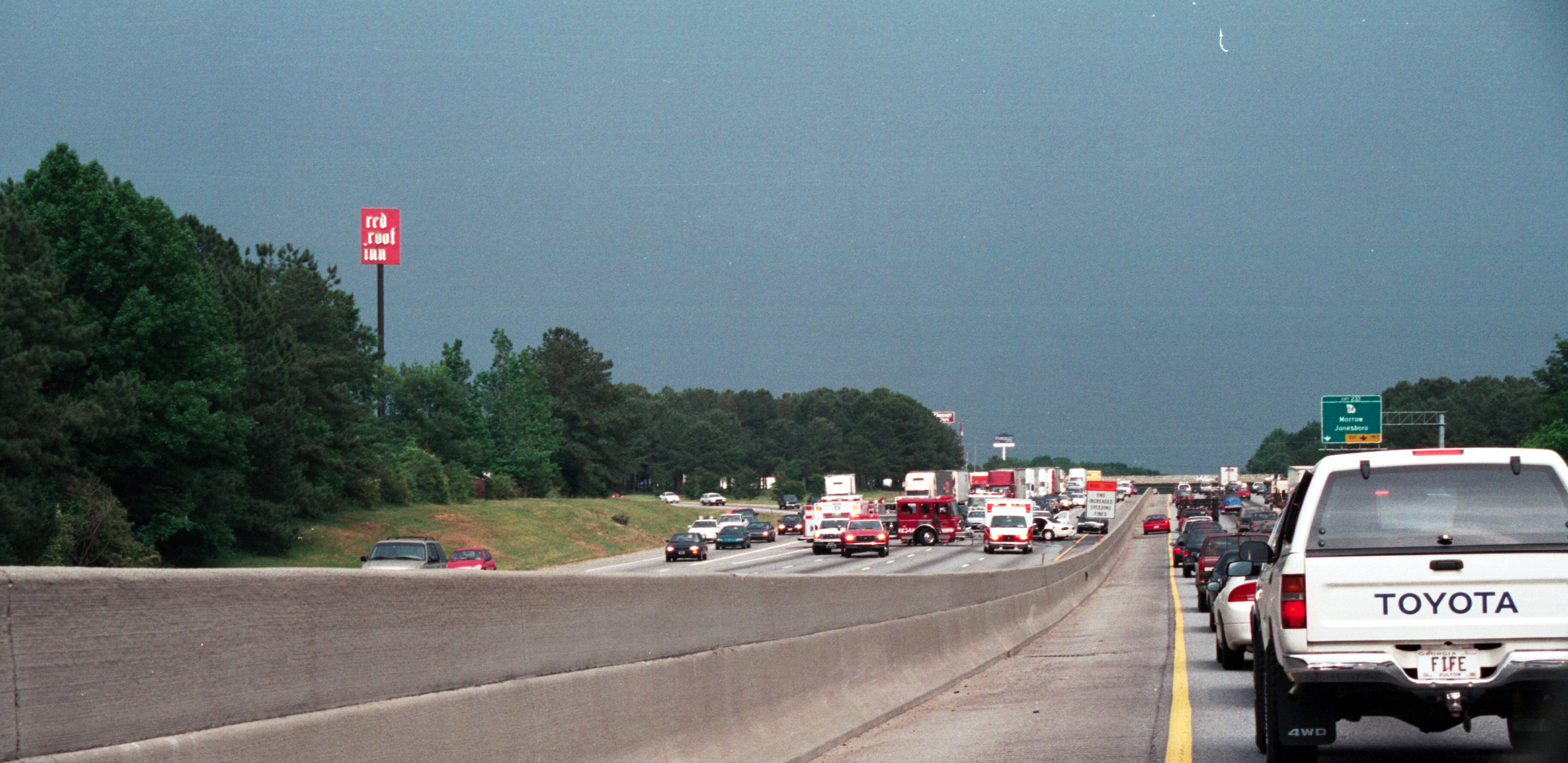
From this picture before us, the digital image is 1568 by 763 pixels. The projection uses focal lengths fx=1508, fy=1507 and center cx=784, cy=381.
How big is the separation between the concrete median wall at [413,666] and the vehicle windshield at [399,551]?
24.5 meters

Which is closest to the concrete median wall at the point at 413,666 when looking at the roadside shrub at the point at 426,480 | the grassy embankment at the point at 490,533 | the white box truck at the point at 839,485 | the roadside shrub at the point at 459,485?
the grassy embankment at the point at 490,533

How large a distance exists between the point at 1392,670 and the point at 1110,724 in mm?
4643

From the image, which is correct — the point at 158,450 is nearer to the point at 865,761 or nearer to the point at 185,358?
the point at 185,358

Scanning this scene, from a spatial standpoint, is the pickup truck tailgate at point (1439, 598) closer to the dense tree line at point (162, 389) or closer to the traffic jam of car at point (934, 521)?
the dense tree line at point (162, 389)

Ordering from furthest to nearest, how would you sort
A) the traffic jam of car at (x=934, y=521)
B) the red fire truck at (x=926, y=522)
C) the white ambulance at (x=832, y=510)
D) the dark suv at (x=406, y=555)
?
the white ambulance at (x=832, y=510) < the red fire truck at (x=926, y=522) < the traffic jam of car at (x=934, y=521) < the dark suv at (x=406, y=555)

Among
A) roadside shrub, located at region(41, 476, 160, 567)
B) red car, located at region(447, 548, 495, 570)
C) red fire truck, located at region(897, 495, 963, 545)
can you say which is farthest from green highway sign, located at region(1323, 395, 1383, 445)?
roadside shrub, located at region(41, 476, 160, 567)

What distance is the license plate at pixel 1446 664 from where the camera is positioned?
8.05 metres

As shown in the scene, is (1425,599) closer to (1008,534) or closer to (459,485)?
(1008,534)

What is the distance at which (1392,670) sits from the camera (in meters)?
8.09

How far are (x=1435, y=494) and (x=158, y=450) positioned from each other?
6208 cm

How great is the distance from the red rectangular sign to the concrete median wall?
10689 cm

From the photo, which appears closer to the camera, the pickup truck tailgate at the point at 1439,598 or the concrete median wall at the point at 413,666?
the concrete median wall at the point at 413,666

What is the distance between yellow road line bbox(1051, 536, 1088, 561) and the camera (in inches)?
2648

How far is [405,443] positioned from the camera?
103 meters
